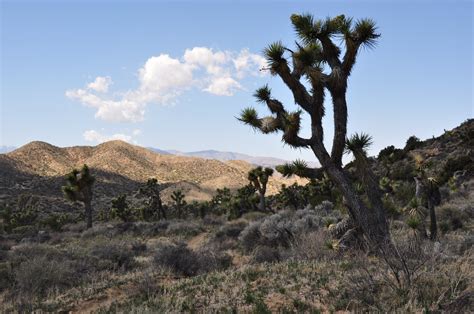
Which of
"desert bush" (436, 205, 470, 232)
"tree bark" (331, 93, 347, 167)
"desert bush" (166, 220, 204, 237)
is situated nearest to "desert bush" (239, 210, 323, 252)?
"desert bush" (436, 205, 470, 232)

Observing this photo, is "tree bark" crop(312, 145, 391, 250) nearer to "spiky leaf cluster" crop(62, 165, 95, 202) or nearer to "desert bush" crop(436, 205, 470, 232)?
"desert bush" crop(436, 205, 470, 232)

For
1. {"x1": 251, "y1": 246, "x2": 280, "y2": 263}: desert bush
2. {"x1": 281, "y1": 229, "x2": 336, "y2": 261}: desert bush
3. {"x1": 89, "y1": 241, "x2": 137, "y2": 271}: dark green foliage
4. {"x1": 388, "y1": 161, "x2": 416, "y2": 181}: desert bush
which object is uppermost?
{"x1": 388, "y1": 161, "x2": 416, "y2": 181}: desert bush

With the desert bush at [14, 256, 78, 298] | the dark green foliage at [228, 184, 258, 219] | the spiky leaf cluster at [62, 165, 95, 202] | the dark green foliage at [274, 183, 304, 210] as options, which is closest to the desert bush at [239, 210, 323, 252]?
the desert bush at [14, 256, 78, 298]

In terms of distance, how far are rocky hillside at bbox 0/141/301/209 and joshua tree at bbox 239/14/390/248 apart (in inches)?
2519

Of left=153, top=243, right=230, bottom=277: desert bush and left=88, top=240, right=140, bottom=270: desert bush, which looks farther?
left=88, top=240, right=140, bottom=270: desert bush

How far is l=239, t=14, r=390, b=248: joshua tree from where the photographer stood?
34.8 feet

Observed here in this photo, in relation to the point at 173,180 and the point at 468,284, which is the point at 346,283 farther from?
the point at 173,180

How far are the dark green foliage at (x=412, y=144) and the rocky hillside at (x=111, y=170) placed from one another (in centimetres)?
4735

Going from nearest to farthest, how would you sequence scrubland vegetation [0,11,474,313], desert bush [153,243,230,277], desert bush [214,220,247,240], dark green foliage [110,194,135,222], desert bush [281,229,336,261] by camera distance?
scrubland vegetation [0,11,474,313]
desert bush [281,229,336,261]
desert bush [153,243,230,277]
desert bush [214,220,247,240]
dark green foliage [110,194,135,222]

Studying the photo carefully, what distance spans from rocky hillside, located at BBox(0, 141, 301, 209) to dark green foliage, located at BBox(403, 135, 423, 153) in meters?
47.3

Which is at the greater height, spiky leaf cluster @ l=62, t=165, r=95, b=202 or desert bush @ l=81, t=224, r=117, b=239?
spiky leaf cluster @ l=62, t=165, r=95, b=202

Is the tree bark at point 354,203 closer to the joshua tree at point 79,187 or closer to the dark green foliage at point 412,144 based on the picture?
the joshua tree at point 79,187

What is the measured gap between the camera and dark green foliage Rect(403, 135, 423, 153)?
153 feet

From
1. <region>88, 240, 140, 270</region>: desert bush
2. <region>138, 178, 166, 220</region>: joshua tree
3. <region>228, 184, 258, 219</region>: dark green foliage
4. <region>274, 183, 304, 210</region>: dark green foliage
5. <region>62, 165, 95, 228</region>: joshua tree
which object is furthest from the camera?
<region>138, 178, 166, 220</region>: joshua tree
